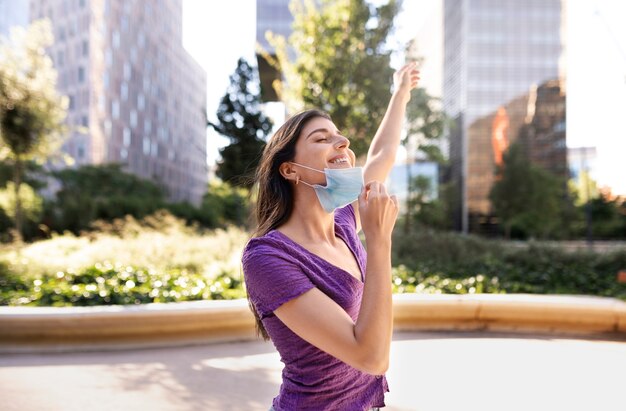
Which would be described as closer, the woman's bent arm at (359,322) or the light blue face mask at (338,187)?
the woman's bent arm at (359,322)

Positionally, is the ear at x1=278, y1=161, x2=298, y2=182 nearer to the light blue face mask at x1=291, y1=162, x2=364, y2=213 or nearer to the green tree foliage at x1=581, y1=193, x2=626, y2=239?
the light blue face mask at x1=291, y1=162, x2=364, y2=213

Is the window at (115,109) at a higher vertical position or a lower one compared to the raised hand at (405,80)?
higher

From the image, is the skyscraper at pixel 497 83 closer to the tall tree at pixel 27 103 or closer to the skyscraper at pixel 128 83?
the skyscraper at pixel 128 83

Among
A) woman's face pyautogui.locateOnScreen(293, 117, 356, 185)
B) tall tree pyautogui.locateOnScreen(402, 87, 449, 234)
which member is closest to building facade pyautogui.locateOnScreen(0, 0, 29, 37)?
tall tree pyautogui.locateOnScreen(402, 87, 449, 234)

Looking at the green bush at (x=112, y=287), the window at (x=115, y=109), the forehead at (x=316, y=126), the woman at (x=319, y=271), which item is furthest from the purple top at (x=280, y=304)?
the window at (x=115, y=109)

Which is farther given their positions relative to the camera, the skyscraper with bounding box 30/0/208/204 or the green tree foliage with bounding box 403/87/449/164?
the skyscraper with bounding box 30/0/208/204

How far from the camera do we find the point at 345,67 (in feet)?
39.7

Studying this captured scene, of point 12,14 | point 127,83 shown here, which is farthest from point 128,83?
point 12,14

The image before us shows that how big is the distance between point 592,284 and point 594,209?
49.0 meters

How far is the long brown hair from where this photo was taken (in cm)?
177

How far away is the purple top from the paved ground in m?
2.77

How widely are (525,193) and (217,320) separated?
39.8 metres

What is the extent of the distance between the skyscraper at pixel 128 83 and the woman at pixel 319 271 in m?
51.4

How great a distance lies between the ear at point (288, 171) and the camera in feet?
5.80
